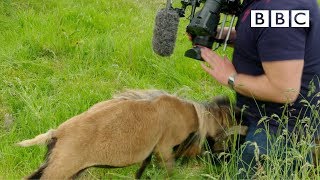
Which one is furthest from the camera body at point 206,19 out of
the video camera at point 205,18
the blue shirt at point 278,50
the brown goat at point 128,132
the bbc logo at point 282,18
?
the brown goat at point 128,132

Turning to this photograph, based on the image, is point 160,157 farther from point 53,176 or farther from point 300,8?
point 300,8

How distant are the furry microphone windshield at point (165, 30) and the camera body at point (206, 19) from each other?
7 centimetres

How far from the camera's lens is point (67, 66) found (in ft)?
14.8

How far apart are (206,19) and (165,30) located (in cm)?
23

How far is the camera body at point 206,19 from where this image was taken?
9.29 feet

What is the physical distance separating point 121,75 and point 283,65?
1975 mm

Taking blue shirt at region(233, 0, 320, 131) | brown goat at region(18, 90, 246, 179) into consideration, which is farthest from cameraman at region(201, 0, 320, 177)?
brown goat at region(18, 90, 246, 179)

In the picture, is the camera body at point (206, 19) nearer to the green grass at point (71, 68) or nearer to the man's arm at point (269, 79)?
the man's arm at point (269, 79)

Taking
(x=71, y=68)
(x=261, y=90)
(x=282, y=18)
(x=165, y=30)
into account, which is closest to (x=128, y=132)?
(x=165, y=30)

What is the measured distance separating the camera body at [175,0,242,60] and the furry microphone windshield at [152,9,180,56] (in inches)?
2.9

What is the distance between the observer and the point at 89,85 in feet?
13.7

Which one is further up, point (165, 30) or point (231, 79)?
point (165, 30)

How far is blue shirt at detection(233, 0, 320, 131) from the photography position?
8.76 feet

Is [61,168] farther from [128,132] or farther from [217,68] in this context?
[217,68]
